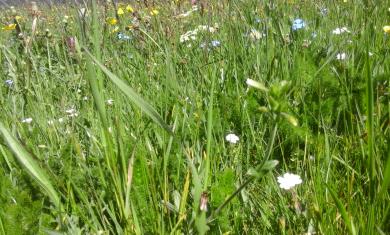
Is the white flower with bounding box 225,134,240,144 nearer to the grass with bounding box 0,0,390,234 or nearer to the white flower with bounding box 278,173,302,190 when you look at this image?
the grass with bounding box 0,0,390,234

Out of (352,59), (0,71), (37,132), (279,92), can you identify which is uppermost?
(279,92)

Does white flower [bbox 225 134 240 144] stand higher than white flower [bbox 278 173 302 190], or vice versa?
white flower [bbox 278 173 302 190]

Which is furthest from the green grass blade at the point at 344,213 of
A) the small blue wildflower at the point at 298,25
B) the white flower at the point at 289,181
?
the small blue wildflower at the point at 298,25

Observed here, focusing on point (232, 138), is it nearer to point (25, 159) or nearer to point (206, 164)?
point (206, 164)

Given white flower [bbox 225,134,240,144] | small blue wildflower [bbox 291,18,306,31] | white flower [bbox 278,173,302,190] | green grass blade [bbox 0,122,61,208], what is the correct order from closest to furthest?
1. green grass blade [bbox 0,122,61,208]
2. white flower [bbox 278,173,302,190]
3. white flower [bbox 225,134,240,144]
4. small blue wildflower [bbox 291,18,306,31]

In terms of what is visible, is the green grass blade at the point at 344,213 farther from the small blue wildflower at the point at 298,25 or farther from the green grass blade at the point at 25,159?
the small blue wildflower at the point at 298,25

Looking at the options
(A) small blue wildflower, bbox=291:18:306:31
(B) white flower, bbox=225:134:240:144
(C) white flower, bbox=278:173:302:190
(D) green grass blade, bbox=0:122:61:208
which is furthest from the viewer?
(A) small blue wildflower, bbox=291:18:306:31

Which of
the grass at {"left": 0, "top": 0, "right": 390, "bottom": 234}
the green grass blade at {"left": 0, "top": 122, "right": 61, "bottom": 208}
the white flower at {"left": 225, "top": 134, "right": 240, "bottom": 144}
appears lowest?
the white flower at {"left": 225, "top": 134, "right": 240, "bottom": 144}

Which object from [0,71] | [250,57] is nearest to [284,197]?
[250,57]

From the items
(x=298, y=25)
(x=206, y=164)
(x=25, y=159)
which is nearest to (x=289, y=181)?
(x=206, y=164)

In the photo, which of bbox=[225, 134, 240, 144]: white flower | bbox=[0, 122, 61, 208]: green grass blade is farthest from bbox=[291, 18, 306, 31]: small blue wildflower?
bbox=[0, 122, 61, 208]: green grass blade

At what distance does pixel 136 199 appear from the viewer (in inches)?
35.7

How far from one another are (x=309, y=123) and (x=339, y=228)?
1.70ft

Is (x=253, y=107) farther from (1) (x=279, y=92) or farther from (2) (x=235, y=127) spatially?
(1) (x=279, y=92)
